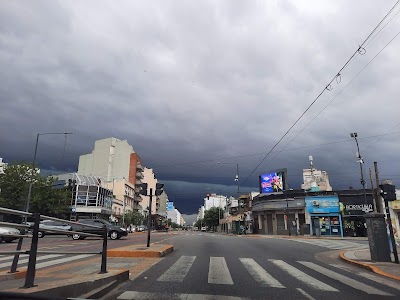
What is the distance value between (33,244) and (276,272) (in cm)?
663

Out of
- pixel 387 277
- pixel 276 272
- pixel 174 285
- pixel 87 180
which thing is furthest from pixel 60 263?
pixel 87 180

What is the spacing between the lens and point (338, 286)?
295 inches

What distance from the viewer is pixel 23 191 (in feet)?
139

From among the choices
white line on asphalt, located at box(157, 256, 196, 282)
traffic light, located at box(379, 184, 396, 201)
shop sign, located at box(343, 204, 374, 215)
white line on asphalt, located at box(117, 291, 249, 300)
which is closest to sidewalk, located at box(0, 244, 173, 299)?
white line on asphalt, located at box(117, 291, 249, 300)

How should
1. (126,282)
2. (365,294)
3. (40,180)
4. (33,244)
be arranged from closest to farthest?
(33,244) → (365,294) → (126,282) → (40,180)

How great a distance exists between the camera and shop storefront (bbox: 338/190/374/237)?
4062 cm

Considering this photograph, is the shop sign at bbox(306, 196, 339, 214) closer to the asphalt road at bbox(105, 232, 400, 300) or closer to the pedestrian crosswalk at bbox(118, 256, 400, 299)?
the pedestrian crosswalk at bbox(118, 256, 400, 299)

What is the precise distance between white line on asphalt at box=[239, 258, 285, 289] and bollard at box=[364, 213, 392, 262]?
462 cm

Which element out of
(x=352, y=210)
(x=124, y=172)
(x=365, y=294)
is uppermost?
(x=124, y=172)

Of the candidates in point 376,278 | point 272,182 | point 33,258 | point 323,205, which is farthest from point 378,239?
point 272,182

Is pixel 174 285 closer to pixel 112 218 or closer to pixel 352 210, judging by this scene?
pixel 352 210

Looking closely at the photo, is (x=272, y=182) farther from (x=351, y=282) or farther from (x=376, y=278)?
(x=351, y=282)

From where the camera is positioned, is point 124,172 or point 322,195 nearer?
point 322,195

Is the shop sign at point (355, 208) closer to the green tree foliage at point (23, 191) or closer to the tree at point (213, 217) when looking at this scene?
the green tree foliage at point (23, 191)
